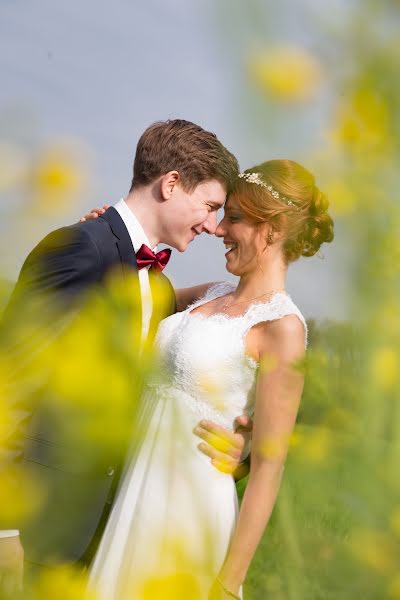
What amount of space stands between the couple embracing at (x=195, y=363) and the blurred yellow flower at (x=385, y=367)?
0.26ft

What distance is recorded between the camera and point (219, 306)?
2.45m

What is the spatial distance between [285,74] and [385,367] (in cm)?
20

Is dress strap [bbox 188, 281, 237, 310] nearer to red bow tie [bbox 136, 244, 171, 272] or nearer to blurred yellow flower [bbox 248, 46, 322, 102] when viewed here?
red bow tie [bbox 136, 244, 171, 272]

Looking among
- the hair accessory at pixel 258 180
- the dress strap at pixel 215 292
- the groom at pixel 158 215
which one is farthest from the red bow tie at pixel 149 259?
the hair accessory at pixel 258 180

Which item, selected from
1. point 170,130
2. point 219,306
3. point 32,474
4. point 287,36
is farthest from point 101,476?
point 170,130

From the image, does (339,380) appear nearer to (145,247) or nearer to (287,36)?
A: (287,36)

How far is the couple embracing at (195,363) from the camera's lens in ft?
1.73

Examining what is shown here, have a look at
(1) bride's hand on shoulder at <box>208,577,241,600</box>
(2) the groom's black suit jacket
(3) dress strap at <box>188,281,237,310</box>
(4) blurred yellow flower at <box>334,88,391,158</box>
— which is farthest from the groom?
(4) blurred yellow flower at <box>334,88,391,158</box>

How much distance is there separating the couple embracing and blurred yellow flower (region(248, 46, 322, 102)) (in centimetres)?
6

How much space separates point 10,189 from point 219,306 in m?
1.97

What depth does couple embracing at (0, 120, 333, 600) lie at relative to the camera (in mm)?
526

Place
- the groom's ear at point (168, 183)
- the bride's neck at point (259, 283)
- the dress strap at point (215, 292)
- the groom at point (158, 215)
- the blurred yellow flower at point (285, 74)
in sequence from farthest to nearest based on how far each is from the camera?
the groom's ear at point (168, 183) → the dress strap at point (215, 292) → the bride's neck at point (259, 283) → the groom at point (158, 215) → the blurred yellow flower at point (285, 74)

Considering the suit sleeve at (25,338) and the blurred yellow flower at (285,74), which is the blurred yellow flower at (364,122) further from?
the suit sleeve at (25,338)

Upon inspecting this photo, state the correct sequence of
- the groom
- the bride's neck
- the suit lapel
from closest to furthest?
the groom, the bride's neck, the suit lapel
